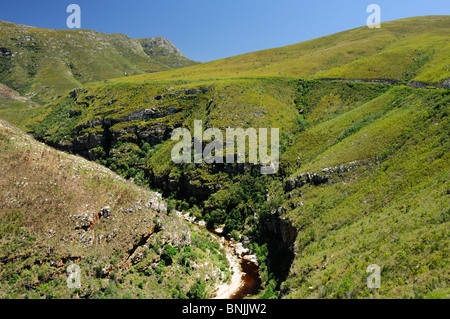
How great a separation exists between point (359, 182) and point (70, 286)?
147 feet

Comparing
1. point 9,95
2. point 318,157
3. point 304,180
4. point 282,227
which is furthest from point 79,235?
point 9,95

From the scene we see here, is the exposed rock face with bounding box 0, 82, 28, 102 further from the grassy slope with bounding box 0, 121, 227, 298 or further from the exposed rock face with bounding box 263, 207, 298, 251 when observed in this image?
the exposed rock face with bounding box 263, 207, 298, 251

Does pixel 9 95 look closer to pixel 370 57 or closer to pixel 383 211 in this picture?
pixel 370 57

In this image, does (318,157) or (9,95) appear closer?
(318,157)

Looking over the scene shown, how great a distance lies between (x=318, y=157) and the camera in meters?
60.8

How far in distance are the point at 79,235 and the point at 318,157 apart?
49.4 m

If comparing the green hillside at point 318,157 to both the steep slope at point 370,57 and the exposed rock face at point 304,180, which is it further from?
the steep slope at point 370,57

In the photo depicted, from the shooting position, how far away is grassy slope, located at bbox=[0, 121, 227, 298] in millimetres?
31469

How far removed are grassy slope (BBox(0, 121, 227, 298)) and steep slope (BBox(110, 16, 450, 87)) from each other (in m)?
66.9

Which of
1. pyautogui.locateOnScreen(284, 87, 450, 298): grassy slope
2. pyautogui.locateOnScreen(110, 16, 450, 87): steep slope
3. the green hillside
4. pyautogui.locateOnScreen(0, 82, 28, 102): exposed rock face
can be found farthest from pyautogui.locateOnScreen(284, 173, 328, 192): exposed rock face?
pyautogui.locateOnScreen(0, 82, 28, 102): exposed rock face

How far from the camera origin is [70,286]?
3212cm

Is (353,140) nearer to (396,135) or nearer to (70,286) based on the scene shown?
(396,135)

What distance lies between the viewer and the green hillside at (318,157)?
27.3 m
